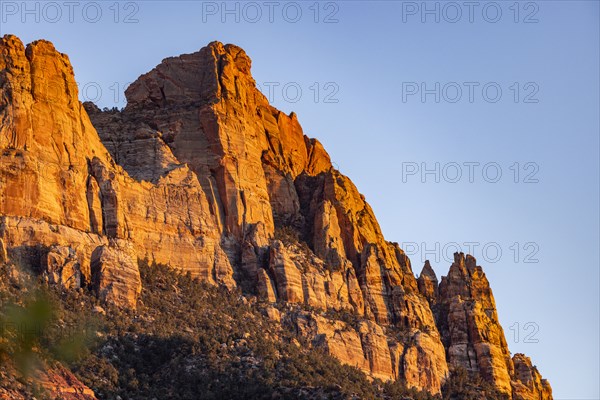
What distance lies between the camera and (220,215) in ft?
339

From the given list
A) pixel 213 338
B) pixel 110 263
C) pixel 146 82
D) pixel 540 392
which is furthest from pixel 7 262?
pixel 540 392

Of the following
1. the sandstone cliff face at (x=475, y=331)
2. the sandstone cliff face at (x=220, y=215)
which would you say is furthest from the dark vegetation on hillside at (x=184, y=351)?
the sandstone cliff face at (x=475, y=331)

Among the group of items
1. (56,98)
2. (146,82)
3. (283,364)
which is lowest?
(283,364)

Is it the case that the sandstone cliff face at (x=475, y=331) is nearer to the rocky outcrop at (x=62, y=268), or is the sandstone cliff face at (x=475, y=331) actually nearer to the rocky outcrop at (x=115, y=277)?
the rocky outcrop at (x=115, y=277)

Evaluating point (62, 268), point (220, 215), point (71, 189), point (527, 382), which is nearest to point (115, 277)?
point (62, 268)

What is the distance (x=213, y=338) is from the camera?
81062 mm

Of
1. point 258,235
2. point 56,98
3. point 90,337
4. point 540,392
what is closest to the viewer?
Result: point 90,337

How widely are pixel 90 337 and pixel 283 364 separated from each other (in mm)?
14593

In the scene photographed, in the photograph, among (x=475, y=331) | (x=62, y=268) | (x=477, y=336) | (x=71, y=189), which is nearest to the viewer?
(x=62, y=268)

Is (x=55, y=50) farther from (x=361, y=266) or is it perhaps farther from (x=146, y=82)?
(x=361, y=266)

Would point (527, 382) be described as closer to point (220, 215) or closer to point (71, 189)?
point (220, 215)

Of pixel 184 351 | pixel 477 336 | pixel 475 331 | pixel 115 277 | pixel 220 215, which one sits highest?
pixel 220 215

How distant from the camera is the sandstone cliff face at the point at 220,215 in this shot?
84.1m

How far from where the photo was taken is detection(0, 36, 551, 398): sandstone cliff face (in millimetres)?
84062
